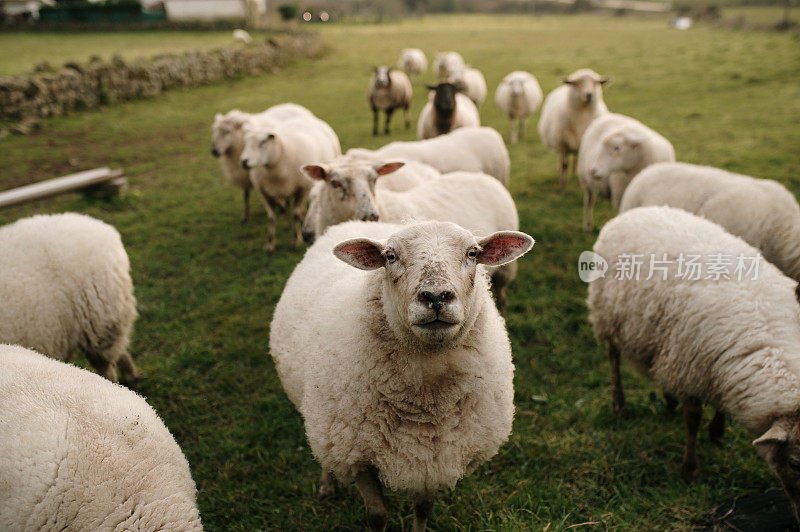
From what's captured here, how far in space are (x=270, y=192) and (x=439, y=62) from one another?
39.6 feet

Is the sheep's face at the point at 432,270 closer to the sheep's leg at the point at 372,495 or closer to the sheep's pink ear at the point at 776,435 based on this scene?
the sheep's leg at the point at 372,495

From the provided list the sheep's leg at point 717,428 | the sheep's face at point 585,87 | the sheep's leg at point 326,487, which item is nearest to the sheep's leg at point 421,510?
the sheep's leg at point 326,487

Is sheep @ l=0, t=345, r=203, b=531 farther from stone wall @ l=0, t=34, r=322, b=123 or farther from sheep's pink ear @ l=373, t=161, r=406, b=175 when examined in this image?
stone wall @ l=0, t=34, r=322, b=123

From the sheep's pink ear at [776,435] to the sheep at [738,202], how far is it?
1.92 m

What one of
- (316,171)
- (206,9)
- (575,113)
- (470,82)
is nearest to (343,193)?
(316,171)

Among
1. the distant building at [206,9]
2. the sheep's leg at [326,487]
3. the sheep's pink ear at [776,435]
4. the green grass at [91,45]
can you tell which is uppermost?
the distant building at [206,9]

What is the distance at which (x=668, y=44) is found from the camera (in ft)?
79.1

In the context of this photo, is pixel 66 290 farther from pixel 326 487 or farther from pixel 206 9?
pixel 206 9

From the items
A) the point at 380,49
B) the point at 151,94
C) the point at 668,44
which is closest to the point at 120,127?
the point at 151,94

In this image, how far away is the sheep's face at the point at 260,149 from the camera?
6.12 metres

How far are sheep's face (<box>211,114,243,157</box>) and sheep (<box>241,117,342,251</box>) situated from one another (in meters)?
0.31

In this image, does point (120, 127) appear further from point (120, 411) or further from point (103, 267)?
point (120, 411)

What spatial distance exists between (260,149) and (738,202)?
17.2 ft

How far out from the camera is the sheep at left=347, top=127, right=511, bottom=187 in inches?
243
